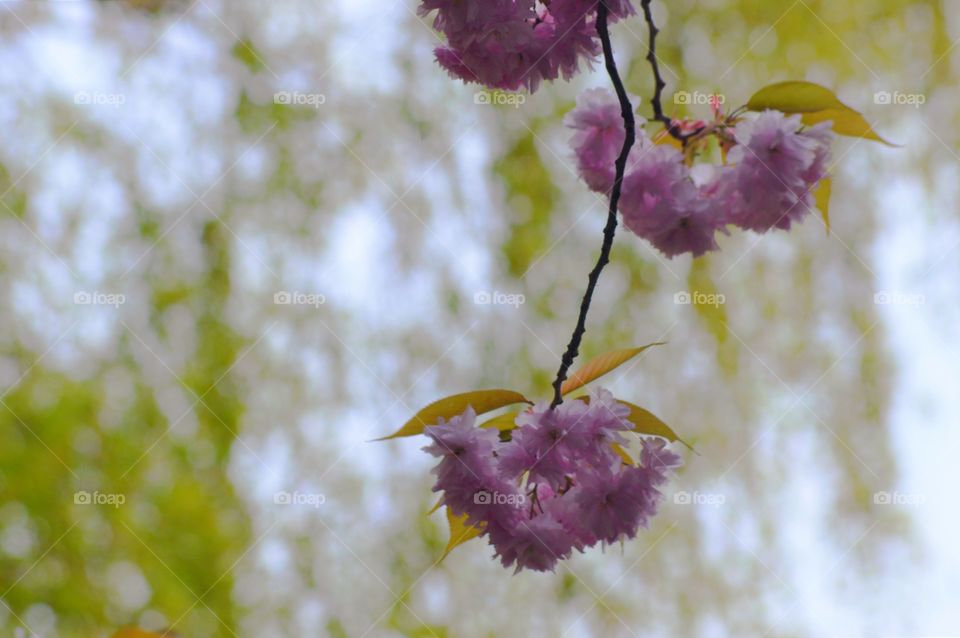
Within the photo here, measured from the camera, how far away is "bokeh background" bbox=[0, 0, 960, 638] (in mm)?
2023

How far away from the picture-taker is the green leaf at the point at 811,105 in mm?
675

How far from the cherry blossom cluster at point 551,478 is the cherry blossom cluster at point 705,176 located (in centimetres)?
19

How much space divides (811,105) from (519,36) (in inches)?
9.2

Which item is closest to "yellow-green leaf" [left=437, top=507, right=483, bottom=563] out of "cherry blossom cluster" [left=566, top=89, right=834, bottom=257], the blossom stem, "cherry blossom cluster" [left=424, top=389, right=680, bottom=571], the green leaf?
"cherry blossom cluster" [left=424, top=389, right=680, bottom=571]

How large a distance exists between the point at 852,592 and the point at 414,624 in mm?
1024

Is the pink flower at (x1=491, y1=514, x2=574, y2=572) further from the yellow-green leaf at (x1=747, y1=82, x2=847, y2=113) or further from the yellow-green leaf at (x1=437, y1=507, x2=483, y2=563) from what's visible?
the yellow-green leaf at (x1=747, y1=82, x2=847, y2=113)

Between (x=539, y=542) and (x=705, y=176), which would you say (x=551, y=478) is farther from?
(x=705, y=176)

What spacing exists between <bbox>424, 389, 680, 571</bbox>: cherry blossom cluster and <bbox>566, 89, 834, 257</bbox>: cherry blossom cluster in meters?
Answer: 0.19

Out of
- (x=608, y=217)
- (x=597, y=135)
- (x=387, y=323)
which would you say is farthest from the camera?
(x=387, y=323)

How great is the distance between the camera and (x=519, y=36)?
0.64 meters

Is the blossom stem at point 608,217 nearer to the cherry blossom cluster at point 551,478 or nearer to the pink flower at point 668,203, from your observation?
the cherry blossom cluster at point 551,478

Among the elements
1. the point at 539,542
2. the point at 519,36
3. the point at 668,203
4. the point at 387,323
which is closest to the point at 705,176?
the point at 668,203

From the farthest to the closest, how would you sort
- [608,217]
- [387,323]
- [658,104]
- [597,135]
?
1. [387,323]
2. [597,135]
3. [658,104]
4. [608,217]

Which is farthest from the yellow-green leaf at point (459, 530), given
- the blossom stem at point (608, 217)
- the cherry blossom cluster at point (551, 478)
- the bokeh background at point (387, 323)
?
the bokeh background at point (387, 323)
